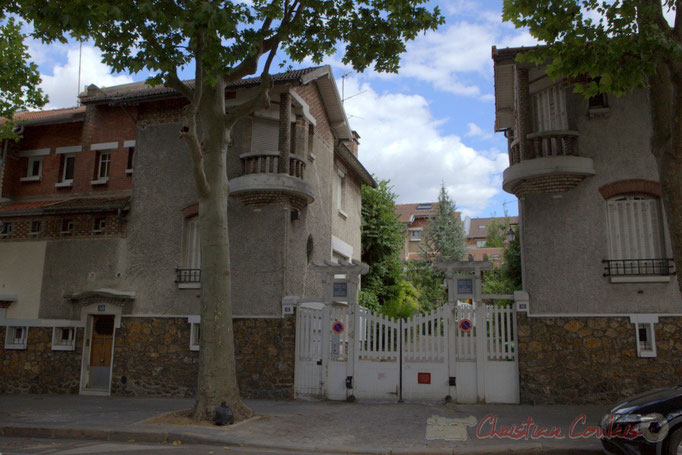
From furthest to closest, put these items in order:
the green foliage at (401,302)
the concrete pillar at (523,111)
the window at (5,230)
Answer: the green foliage at (401,302), the window at (5,230), the concrete pillar at (523,111)

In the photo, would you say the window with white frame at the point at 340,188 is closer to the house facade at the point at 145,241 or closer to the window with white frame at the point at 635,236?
the house facade at the point at 145,241

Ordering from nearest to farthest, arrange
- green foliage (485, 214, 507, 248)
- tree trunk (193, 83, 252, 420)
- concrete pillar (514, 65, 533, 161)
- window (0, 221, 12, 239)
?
tree trunk (193, 83, 252, 420) < concrete pillar (514, 65, 533, 161) < window (0, 221, 12, 239) < green foliage (485, 214, 507, 248)

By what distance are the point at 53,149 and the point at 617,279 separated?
56.8 ft

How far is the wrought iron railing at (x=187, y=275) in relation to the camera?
15.9 m

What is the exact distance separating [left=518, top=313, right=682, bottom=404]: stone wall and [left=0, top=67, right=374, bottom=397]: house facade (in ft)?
19.0

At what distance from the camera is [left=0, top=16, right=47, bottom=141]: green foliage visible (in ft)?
52.1

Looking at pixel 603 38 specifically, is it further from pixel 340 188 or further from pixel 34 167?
pixel 34 167

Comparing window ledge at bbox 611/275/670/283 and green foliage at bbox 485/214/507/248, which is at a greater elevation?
green foliage at bbox 485/214/507/248

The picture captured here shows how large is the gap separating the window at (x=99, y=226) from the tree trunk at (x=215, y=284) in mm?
7068

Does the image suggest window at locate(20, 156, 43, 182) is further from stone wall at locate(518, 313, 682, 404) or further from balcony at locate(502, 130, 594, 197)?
stone wall at locate(518, 313, 682, 404)

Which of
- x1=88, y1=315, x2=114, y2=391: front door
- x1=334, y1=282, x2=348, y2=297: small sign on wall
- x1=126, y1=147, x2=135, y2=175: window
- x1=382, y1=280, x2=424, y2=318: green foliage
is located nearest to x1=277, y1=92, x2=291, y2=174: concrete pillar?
x1=334, y1=282, x2=348, y2=297: small sign on wall

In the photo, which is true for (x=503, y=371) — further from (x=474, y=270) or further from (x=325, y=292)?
(x=325, y=292)

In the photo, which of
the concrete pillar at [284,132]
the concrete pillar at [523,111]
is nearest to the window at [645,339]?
the concrete pillar at [523,111]

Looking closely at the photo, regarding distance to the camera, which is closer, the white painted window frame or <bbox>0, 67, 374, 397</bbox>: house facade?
the white painted window frame
